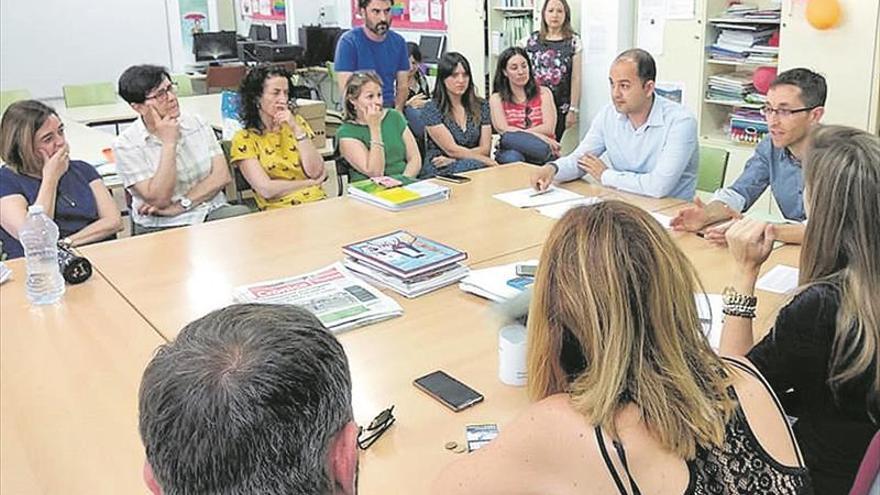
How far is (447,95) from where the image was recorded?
4520 millimetres

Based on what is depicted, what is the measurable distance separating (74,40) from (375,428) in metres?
7.50

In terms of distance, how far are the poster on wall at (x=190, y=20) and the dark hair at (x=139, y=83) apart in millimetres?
5574

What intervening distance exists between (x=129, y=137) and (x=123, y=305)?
1.40 meters

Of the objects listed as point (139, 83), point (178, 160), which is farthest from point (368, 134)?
point (139, 83)

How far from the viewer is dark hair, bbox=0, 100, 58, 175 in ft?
9.84

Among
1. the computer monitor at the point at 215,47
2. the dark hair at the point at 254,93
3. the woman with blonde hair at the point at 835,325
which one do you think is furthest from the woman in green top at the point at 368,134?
the computer monitor at the point at 215,47

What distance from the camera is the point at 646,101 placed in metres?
3.36

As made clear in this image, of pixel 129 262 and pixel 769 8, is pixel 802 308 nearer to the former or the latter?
pixel 129 262

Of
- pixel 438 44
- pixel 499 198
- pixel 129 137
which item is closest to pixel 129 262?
pixel 129 137

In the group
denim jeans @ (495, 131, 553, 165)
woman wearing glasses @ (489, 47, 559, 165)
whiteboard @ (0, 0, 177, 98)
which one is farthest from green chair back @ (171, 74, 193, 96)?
denim jeans @ (495, 131, 553, 165)

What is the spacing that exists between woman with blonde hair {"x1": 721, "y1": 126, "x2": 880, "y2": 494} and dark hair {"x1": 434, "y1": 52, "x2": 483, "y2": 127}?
114 inches

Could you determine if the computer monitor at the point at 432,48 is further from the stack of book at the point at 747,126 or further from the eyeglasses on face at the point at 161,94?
the eyeglasses on face at the point at 161,94

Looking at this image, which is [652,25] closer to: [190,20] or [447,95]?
[447,95]

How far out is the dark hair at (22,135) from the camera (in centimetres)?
300
